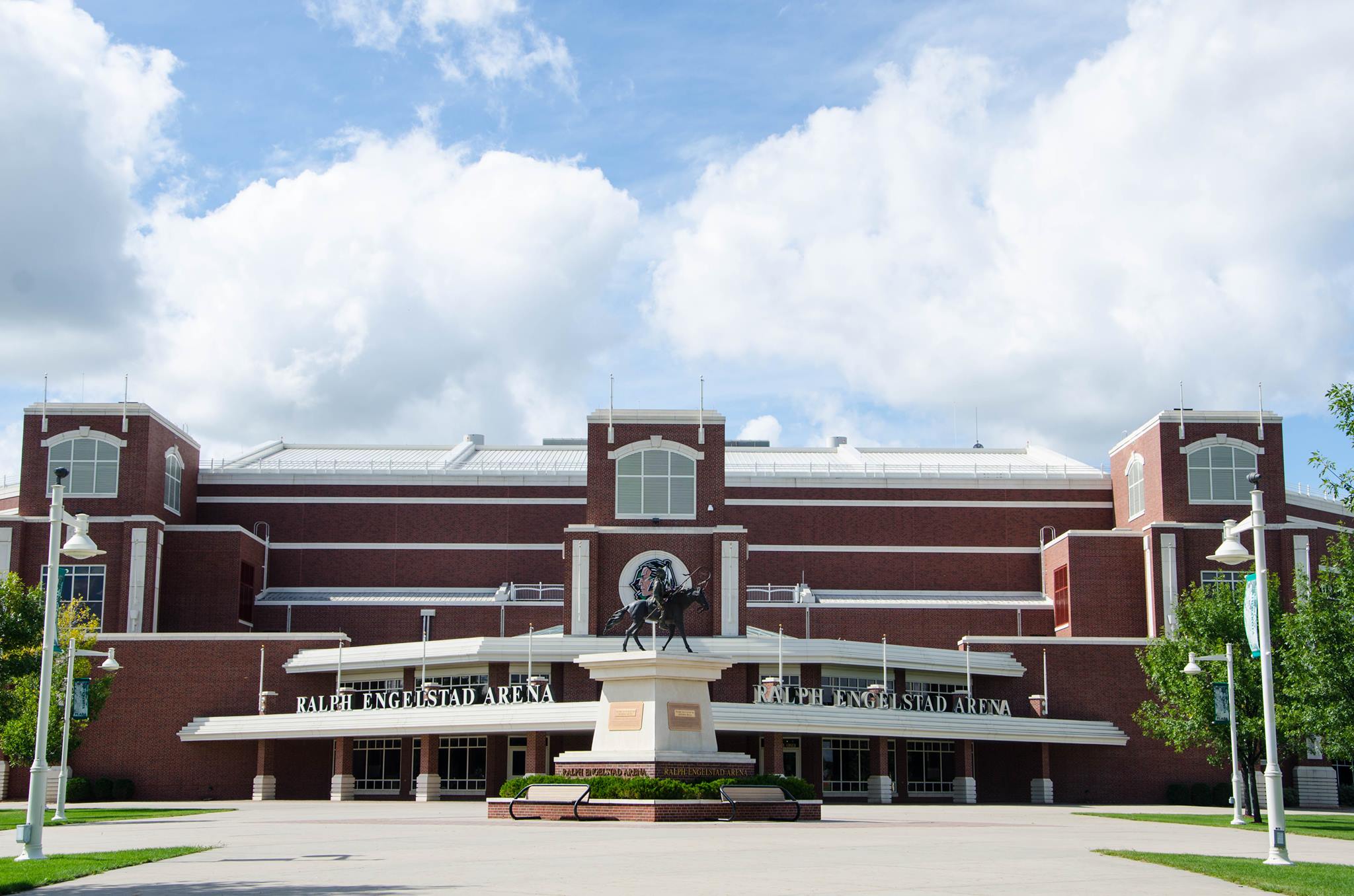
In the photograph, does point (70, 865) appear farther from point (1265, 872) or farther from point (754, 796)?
point (1265, 872)

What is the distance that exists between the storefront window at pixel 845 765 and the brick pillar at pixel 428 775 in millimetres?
15583

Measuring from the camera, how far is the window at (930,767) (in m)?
59.0

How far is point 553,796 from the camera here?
3438 centimetres

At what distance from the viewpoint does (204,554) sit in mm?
65688

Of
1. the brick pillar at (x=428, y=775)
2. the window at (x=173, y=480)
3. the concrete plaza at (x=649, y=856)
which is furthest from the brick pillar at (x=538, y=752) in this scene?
the window at (x=173, y=480)

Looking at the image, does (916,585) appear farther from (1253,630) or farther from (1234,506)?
(1253,630)

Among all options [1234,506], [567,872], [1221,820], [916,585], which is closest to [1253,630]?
[567,872]

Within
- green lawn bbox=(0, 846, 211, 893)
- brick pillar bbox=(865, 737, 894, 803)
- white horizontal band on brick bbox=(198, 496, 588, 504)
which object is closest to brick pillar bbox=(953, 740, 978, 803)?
brick pillar bbox=(865, 737, 894, 803)

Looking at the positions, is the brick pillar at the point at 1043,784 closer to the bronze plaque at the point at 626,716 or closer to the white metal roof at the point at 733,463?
the white metal roof at the point at 733,463

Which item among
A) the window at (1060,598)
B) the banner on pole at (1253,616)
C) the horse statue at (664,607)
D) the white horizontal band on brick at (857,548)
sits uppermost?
the white horizontal band on brick at (857,548)

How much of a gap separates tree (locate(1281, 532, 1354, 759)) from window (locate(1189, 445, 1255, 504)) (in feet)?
99.7

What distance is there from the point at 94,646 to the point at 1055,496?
46.9 meters

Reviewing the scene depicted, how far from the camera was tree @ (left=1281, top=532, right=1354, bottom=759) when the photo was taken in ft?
104

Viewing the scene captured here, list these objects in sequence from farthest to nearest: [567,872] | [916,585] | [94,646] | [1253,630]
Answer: [916,585] < [94,646] < [1253,630] < [567,872]
